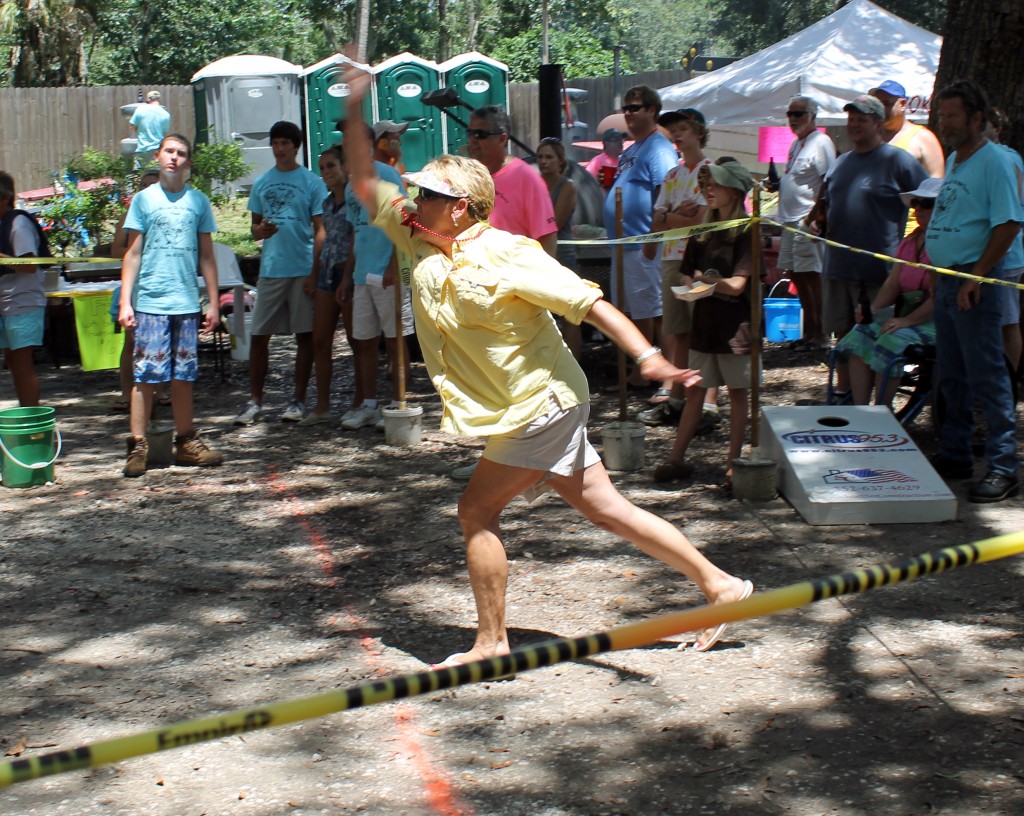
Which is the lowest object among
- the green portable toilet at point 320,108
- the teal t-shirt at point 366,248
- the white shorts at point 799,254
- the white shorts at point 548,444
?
the white shorts at point 548,444

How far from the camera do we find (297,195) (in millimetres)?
8688

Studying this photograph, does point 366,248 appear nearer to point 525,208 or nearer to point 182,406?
point 525,208

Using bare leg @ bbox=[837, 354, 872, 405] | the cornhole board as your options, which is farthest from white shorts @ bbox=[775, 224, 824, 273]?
the cornhole board

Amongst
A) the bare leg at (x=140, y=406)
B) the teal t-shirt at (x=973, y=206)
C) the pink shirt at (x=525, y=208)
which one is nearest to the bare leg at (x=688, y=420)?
the pink shirt at (x=525, y=208)

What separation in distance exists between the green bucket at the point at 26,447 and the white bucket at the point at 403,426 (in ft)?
6.70

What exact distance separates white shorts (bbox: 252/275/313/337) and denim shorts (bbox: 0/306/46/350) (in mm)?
1491

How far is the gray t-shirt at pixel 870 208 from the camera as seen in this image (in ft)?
27.2

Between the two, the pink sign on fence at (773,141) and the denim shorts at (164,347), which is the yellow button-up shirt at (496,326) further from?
the pink sign on fence at (773,141)

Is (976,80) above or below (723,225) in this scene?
above

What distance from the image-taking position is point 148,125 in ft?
67.4

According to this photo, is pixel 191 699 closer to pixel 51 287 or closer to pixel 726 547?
pixel 726 547

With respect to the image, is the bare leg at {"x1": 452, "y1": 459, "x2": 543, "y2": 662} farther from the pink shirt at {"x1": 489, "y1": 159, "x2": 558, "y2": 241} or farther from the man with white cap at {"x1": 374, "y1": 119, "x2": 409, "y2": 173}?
the man with white cap at {"x1": 374, "y1": 119, "x2": 409, "y2": 173}

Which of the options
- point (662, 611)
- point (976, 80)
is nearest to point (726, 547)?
point (662, 611)

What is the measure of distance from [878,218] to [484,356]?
4874mm
